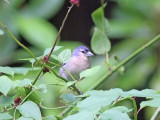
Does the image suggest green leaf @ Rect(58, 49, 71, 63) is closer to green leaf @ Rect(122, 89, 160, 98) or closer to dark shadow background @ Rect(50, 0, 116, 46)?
green leaf @ Rect(122, 89, 160, 98)

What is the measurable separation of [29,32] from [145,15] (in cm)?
65

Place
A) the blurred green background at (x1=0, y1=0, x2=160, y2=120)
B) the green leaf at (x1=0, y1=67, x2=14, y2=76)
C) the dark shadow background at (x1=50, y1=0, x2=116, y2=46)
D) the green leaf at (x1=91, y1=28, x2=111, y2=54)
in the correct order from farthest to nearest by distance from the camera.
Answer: the dark shadow background at (x1=50, y1=0, x2=116, y2=46)
the blurred green background at (x1=0, y1=0, x2=160, y2=120)
the green leaf at (x1=91, y1=28, x2=111, y2=54)
the green leaf at (x1=0, y1=67, x2=14, y2=76)

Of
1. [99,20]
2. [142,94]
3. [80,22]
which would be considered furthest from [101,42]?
[80,22]

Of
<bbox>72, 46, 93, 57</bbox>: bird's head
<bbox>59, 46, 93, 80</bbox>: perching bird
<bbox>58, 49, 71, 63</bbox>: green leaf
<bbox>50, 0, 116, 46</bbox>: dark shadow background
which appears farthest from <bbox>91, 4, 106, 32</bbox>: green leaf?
<bbox>50, 0, 116, 46</bbox>: dark shadow background

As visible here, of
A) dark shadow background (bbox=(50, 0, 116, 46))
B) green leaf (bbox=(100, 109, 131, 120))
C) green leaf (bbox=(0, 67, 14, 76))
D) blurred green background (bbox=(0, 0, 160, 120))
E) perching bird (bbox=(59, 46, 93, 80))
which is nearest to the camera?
green leaf (bbox=(100, 109, 131, 120))

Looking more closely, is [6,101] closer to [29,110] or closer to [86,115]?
[29,110]

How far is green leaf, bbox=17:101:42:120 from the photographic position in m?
0.69

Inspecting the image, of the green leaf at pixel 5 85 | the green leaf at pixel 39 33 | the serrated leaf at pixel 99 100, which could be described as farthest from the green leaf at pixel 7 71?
the green leaf at pixel 39 33

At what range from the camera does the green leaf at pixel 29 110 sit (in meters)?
0.69

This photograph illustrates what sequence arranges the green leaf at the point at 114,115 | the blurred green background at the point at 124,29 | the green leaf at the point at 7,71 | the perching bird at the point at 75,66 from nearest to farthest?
the green leaf at the point at 114,115 < the green leaf at the point at 7,71 < the perching bird at the point at 75,66 < the blurred green background at the point at 124,29

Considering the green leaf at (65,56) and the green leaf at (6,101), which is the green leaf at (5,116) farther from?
the green leaf at (65,56)

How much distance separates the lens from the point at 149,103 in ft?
2.34

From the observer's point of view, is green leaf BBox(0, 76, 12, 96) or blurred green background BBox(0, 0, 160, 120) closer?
green leaf BBox(0, 76, 12, 96)

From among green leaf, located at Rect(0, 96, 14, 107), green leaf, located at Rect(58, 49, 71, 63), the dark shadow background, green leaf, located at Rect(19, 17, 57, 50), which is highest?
green leaf, located at Rect(58, 49, 71, 63)
